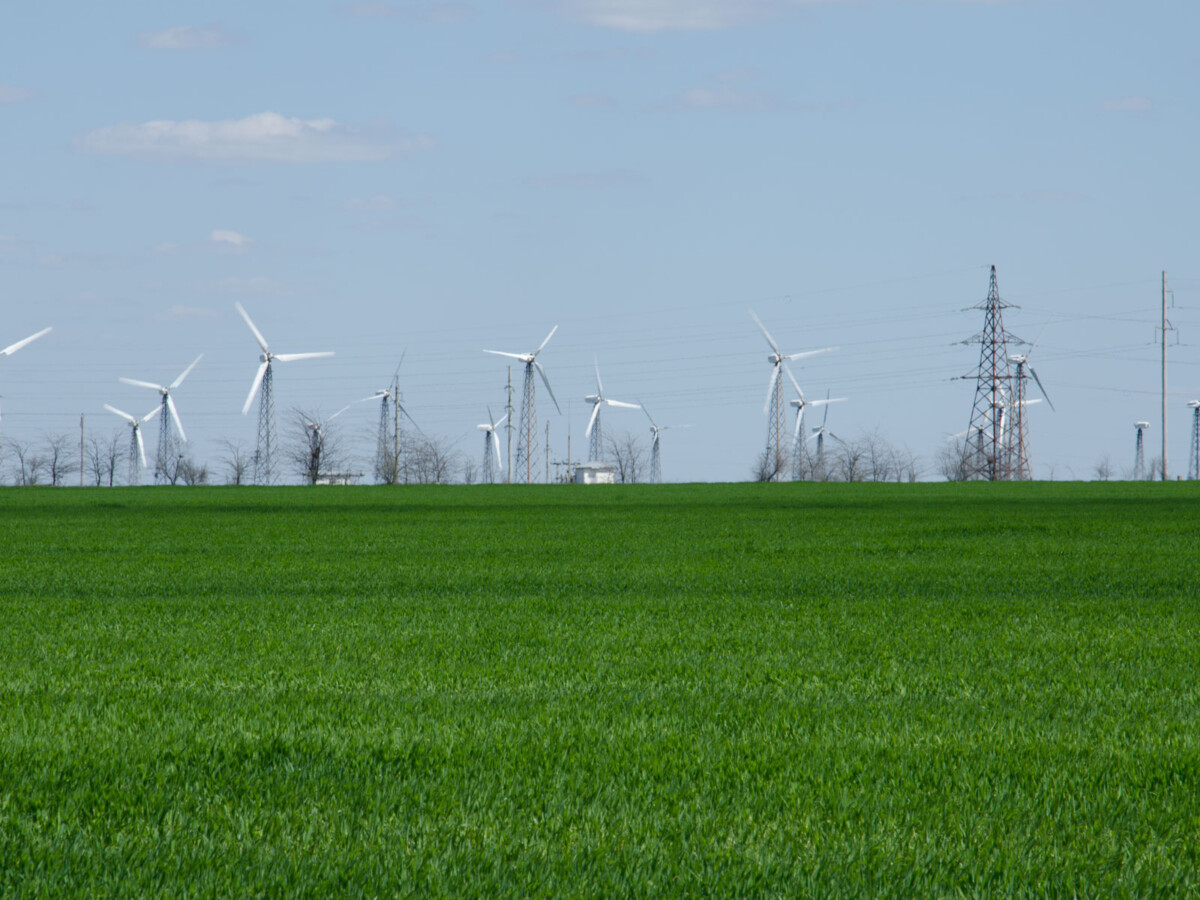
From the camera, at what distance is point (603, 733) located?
22.1 ft

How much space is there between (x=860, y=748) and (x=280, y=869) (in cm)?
312

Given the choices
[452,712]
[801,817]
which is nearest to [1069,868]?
[801,817]

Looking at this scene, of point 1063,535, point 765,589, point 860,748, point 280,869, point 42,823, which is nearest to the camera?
point 280,869

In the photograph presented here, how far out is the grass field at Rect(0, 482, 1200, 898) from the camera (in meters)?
4.70

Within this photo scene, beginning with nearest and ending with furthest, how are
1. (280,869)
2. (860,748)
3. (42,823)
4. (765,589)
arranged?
(280,869) → (42,823) → (860,748) → (765,589)

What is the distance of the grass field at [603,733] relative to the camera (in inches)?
185

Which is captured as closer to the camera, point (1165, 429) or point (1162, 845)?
point (1162, 845)

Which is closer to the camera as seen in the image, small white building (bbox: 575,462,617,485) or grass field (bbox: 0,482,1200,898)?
grass field (bbox: 0,482,1200,898)

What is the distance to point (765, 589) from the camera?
49.2ft

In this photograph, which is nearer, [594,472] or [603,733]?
[603,733]

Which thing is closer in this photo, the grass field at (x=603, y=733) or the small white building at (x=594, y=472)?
the grass field at (x=603, y=733)

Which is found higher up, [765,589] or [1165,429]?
[1165,429]

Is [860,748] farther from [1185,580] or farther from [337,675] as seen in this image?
[1185,580]

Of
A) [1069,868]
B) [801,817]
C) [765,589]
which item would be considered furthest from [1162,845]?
[765,589]
